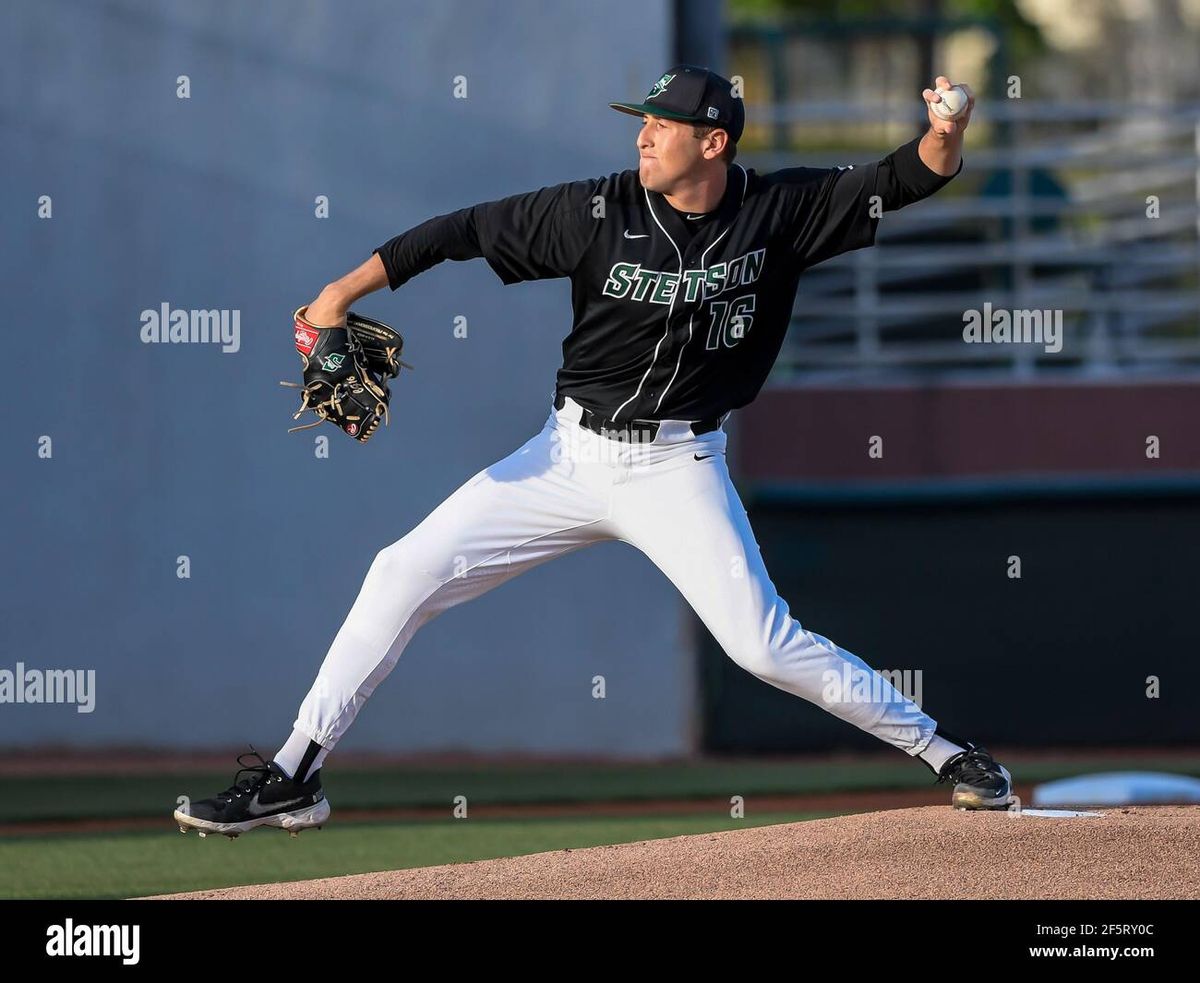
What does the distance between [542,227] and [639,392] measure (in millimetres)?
530

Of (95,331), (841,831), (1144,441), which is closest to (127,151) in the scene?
(95,331)

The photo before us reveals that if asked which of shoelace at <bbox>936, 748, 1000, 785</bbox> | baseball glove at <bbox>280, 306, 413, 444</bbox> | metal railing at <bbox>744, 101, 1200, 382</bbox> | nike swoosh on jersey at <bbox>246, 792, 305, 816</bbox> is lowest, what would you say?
nike swoosh on jersey at <bbox>246, 792, 305, 816</bbox>

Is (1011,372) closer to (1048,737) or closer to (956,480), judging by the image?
(956,480)

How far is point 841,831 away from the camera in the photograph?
17.4 ft

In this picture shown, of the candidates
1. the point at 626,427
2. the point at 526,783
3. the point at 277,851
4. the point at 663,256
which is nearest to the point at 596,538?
the point at 626,427

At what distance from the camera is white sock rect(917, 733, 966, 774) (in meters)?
5.32

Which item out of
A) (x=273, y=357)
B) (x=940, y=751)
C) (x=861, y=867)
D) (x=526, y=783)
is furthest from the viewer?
(x=273, y=357)

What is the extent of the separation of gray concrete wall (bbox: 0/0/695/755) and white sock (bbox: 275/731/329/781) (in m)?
5.02

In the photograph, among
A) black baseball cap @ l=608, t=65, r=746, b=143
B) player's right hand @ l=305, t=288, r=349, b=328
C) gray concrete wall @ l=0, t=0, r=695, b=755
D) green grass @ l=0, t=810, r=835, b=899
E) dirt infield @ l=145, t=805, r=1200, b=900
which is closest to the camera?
dirt infield @ l=145, t=805, r=1200, b=900

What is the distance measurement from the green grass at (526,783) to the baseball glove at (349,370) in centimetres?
349

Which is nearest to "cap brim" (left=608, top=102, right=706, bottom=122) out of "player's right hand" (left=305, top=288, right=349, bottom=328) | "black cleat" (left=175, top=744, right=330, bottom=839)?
"player's right hand" (left=305, top=288, right=349, bottom=328)

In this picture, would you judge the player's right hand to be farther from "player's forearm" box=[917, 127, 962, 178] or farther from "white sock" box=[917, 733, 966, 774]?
"white sock" box=[917, 733, 966, 774]

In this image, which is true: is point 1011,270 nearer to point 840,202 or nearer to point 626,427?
point 840,202

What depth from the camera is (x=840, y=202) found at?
5230mm
